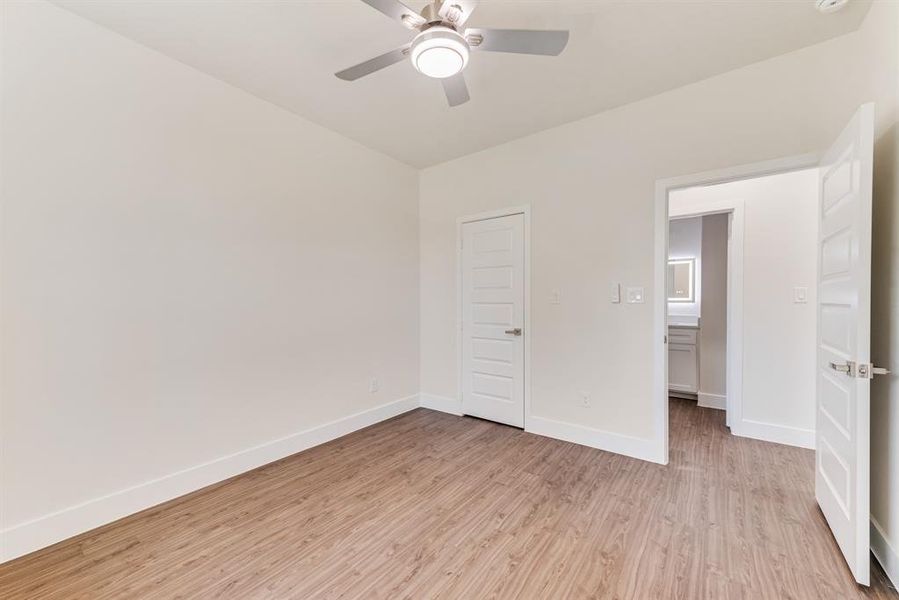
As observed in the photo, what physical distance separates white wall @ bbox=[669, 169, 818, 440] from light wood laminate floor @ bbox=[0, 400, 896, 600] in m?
0.35

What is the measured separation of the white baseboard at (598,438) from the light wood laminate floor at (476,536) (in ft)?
0.36

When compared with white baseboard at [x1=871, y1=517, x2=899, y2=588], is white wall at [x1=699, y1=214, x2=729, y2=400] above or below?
above

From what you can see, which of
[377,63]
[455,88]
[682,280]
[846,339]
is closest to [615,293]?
[846,339]

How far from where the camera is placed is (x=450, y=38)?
154 centimetres

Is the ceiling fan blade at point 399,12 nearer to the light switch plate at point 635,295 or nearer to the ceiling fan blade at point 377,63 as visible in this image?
the ceiling fan blade at point 377,63

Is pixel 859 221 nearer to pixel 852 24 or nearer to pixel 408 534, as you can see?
pixel 852 24

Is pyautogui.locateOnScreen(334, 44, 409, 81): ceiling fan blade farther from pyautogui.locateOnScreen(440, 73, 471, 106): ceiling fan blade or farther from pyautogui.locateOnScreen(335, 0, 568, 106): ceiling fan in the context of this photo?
pyautogui.locateOnScreen(440, 73, 471, 106): ceiling fan blade

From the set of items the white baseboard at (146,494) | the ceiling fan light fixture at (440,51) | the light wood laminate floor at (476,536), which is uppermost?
the ceiling fan light fixture at (440,51)

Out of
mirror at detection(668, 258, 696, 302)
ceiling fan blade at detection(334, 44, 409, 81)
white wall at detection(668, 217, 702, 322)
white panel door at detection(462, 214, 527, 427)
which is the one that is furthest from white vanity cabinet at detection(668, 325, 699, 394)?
ceiling fan blade at detection(334, 44, 409, 81)

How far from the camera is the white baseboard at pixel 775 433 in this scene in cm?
288

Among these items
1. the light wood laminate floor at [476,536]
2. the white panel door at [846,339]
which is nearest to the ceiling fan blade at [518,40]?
the white panel door at [846,339]

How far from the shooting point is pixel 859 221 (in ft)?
5.05

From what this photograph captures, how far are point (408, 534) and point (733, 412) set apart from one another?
308 cm

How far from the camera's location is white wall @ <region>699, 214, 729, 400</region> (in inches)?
151
